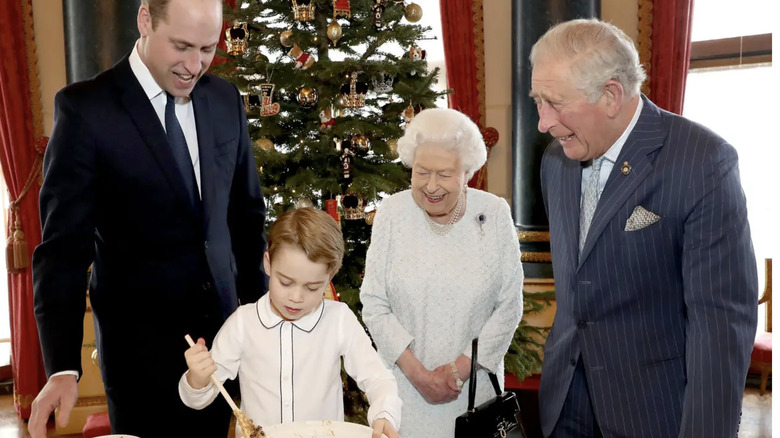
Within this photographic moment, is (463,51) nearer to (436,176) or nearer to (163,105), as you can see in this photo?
(436,176)

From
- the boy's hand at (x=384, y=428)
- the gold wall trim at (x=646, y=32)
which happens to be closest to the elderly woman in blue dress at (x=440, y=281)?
the boy's hand at (x=384, y=428)

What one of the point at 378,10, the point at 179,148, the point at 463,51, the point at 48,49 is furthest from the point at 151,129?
the point at 48,49

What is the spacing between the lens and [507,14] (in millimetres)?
5719

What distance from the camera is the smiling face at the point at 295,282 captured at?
1.74 m

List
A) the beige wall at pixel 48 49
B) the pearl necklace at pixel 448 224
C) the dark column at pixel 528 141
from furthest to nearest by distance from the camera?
1. the beige wall at pixel 48 49
2. the dark column at pixel 528 141
3. the pearl necklace at pixel 448 224

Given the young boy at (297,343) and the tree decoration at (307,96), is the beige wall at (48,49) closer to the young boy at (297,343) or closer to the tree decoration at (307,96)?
the tree decoration at (307,96)

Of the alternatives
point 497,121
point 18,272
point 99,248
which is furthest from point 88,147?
point 497,121

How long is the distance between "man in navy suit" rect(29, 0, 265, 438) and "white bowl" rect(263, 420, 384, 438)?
597 mm

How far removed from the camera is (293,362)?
69.4 inches

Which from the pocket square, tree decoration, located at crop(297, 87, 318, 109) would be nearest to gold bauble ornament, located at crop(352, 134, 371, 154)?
tree decoration, located at crop(297, 87, 318, 109)

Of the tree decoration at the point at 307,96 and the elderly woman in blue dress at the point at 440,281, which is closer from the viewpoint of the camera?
the elderly woman in blue dress at the point at 440,281

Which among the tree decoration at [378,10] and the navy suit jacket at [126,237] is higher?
the tree decoration at [378,10]

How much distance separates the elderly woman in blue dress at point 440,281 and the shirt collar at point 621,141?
22.3 inches

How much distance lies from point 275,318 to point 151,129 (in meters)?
0.56
